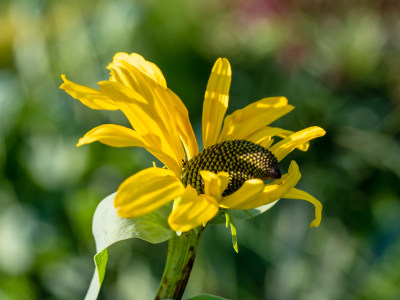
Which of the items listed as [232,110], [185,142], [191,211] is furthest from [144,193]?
[232,110]

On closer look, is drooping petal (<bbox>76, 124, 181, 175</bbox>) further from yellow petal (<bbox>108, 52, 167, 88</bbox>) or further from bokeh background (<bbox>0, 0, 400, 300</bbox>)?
bokeh background (<bbox>0, 0, 400, 300</bbox>)

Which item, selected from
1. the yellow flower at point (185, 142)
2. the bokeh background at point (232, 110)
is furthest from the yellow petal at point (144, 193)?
the bokeh background at point (232, 110)

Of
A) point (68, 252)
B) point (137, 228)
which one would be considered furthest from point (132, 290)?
point (137, 228)

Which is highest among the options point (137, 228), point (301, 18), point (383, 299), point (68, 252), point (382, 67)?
point (137, 228)

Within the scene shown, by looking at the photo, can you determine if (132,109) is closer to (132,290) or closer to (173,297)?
(173,297)

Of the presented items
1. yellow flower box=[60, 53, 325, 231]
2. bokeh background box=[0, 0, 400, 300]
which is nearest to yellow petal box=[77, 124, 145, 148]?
yellow flower box=[60, 53, 325, 231]
